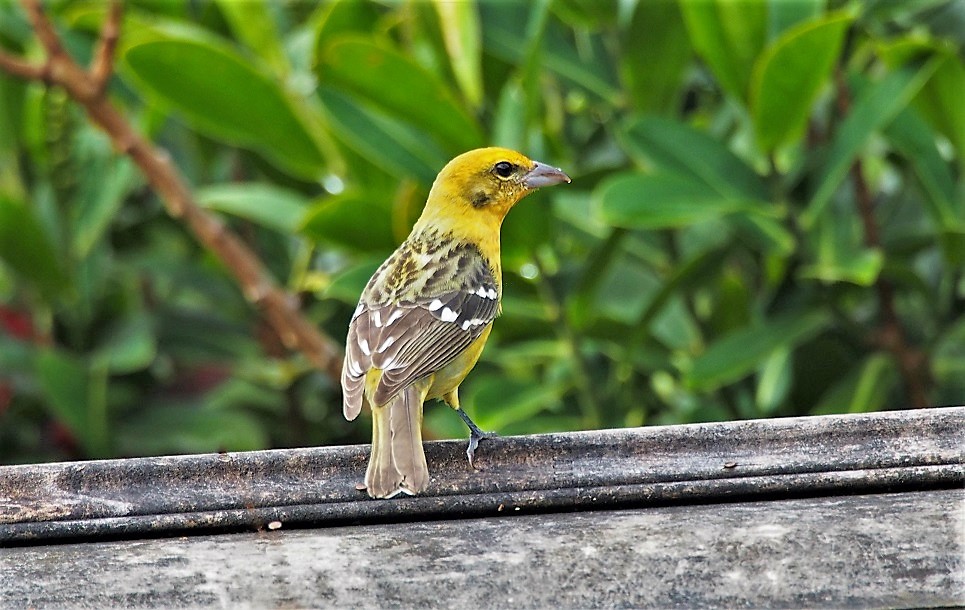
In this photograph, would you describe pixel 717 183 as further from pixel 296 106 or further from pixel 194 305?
pixel 194 305

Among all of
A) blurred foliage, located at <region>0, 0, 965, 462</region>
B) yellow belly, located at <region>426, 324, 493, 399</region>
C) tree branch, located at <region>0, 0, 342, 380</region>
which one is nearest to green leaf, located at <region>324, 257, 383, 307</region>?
blurred foliage, located at <region>0, 0, 965, 462</region>

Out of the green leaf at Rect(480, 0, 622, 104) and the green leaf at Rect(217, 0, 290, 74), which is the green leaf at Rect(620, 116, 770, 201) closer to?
the green leaf at Rect(480, 0, 622, 104)

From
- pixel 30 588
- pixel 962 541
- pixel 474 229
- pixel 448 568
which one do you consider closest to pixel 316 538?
pixel 448 568

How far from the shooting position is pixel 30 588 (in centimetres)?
188

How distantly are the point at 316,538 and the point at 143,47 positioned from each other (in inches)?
83.3

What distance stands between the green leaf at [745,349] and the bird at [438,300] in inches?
25.4

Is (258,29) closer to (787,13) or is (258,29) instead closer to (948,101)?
(787,13)

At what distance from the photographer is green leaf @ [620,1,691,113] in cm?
389

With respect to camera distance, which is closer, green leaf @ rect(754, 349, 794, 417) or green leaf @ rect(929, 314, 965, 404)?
green leaf @ rect(754, 349, 794, 417)

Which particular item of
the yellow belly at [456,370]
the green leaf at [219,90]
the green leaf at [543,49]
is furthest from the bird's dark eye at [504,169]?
the green leaf at [219,90]

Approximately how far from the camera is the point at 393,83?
364cm

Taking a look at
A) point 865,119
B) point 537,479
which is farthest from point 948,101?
point 537,479

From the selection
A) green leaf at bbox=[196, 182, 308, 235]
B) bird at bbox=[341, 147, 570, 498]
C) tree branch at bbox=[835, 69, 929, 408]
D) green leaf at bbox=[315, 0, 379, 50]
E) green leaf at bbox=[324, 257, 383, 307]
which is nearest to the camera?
bird at bbox=[341, 147, 570, 498]

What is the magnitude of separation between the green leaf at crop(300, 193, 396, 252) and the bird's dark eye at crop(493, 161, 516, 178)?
1.41 ft
